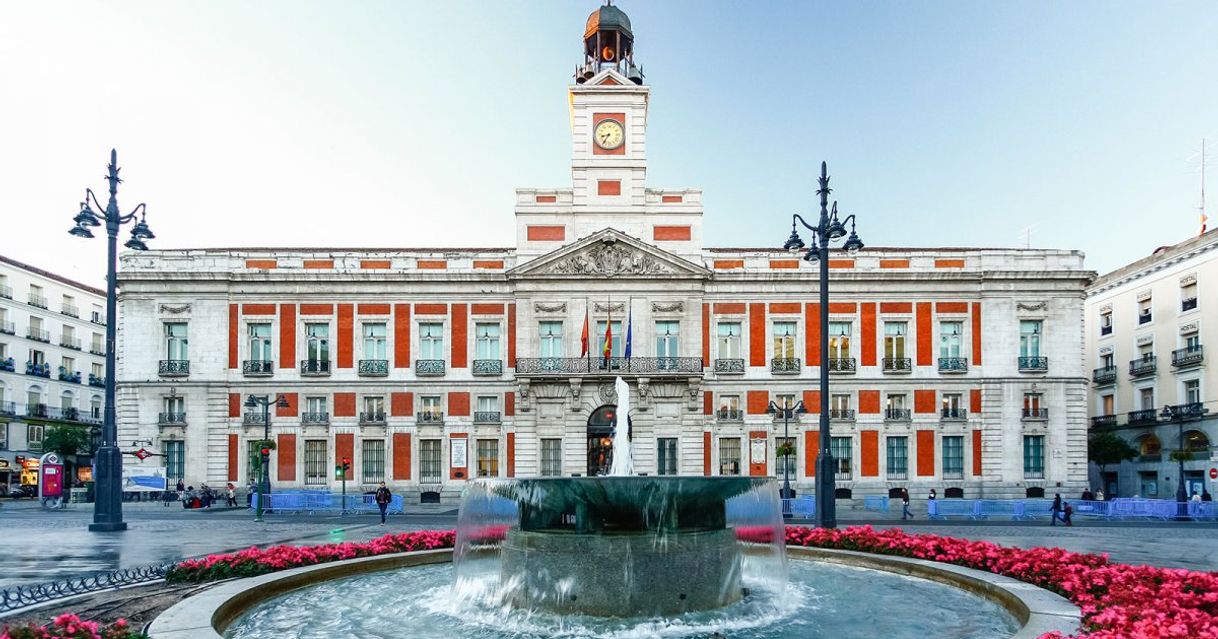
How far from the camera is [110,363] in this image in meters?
22.6

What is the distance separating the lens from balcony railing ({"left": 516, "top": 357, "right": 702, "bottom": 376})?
39.1 meters

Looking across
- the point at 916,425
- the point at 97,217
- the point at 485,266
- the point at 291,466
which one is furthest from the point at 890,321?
the point at 97,217

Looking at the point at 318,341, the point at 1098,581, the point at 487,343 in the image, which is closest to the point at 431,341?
the point at 487,343

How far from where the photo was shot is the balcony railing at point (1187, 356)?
39.6 m

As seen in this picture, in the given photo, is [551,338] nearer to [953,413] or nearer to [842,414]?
[842,414]

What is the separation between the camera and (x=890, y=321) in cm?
4041

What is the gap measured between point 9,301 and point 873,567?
2126 inches

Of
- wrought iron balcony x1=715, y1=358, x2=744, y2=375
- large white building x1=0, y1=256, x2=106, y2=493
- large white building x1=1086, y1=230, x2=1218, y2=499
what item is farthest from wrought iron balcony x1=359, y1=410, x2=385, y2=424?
large white building x1=1086, y1=230, x2=1218, y2=499

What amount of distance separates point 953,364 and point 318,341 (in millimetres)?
29706

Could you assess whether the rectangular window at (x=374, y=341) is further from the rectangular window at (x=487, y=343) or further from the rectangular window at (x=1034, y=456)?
the rectangular window at (x=1034, y=456)

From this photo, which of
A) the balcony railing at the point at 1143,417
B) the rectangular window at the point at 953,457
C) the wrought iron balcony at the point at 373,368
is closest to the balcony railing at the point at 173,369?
the wrought iron balcony at the point at 373,368

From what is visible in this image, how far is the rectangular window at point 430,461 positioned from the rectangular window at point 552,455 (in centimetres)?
478

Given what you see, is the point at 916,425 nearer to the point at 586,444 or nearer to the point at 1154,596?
the point at 586,444

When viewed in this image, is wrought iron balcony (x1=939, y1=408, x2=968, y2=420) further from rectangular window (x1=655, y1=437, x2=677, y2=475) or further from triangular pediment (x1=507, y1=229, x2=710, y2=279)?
triangular pediment (x1=507, y1=229, x2=710, y2=279)
